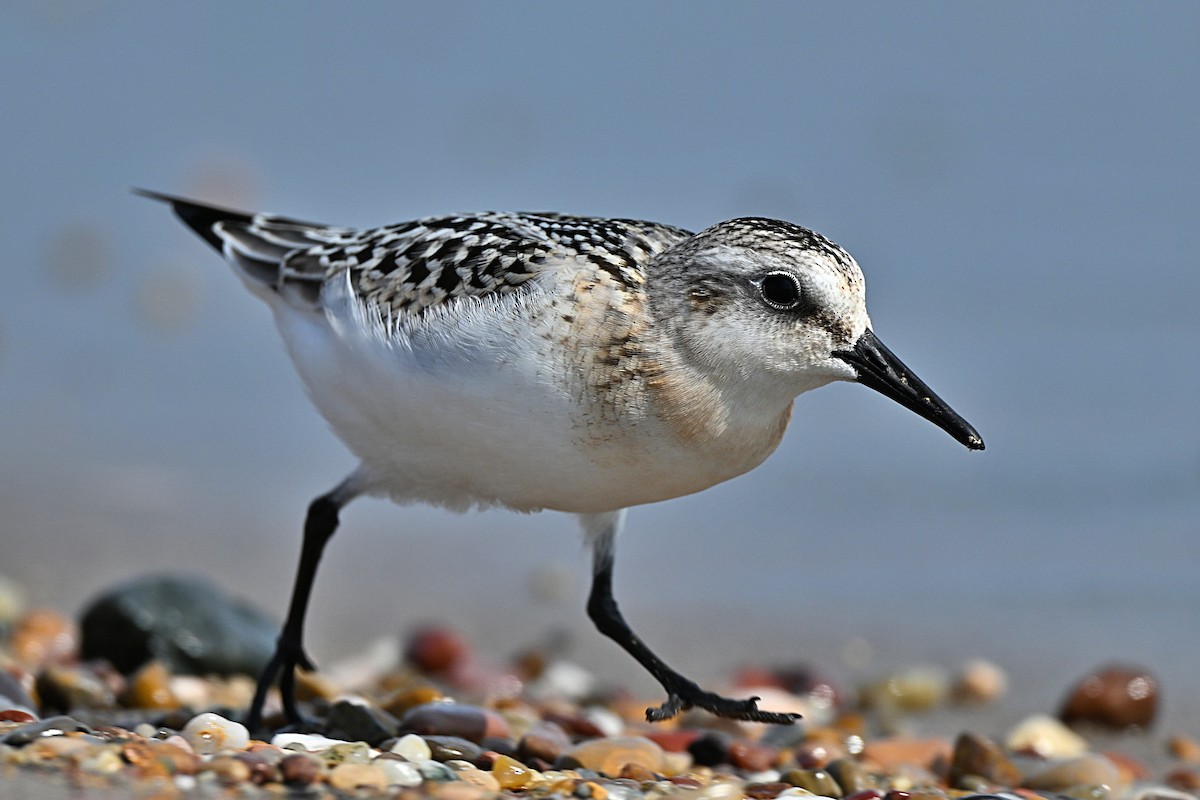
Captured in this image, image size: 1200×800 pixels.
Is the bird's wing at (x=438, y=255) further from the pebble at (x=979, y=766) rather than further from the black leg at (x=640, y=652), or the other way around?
the pebble at (x=979, y=766)

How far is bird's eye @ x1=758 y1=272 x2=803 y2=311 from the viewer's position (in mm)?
4477

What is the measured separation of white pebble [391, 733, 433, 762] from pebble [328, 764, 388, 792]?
1.58 ft

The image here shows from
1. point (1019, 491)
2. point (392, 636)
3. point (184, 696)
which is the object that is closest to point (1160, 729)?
point (1019, 491)

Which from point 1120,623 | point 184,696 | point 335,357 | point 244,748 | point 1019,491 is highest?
point 1019,491

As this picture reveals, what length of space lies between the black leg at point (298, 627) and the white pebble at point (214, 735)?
0.88 m

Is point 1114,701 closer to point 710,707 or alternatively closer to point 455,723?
point 710,707

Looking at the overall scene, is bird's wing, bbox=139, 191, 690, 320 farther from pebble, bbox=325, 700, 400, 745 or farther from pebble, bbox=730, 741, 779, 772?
pebble, bbox=730, 741, 779, 772

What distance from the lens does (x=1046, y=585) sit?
307 inches

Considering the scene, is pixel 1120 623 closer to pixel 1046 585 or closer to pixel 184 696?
pixel 1046 585

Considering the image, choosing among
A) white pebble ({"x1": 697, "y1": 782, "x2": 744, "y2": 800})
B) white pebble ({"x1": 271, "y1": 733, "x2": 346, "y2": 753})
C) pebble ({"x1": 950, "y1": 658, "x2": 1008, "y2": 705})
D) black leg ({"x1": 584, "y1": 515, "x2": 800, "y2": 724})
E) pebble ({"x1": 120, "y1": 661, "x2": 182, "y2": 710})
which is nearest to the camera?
white pebble ({"x1": 697, "y1": 782, "x2": 744, "y2": 800})

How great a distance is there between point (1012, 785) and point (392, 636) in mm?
3051

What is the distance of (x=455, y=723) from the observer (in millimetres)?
5191

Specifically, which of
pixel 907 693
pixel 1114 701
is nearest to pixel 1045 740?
pixel 1114 701

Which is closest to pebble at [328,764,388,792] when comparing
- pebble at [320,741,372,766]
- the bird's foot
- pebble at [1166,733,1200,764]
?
pebble at [320,741,372,766]
